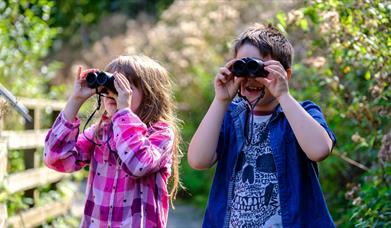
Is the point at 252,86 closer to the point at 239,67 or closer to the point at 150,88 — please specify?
the point at 239,67

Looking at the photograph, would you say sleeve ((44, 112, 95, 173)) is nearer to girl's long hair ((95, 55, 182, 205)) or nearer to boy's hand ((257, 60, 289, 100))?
girl's long hair ((95, 55, 182, 205))

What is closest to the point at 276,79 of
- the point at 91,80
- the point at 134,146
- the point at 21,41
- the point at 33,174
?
the point at 134,146

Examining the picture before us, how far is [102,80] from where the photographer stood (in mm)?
3324

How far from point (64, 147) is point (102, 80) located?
0.36m

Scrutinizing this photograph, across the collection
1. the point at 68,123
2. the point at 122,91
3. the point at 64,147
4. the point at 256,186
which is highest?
the point at 122,91

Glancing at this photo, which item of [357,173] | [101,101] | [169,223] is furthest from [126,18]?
[101,101]

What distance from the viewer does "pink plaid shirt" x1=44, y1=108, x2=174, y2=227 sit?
3320 millimetres

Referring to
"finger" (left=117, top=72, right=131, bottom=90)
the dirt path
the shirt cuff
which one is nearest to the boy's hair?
"finger" (left=117, top=72, right=131, bottom=90)

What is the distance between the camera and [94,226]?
11.2ft

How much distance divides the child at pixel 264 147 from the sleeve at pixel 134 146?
0.70 feet

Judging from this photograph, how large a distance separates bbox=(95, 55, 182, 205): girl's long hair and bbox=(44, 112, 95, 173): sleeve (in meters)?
0.12

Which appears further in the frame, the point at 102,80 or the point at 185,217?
the point at 185,217

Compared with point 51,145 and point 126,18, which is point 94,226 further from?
point 126,18

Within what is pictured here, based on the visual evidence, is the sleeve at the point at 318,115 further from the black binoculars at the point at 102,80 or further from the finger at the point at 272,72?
the black binoculars at the point at 102,80
